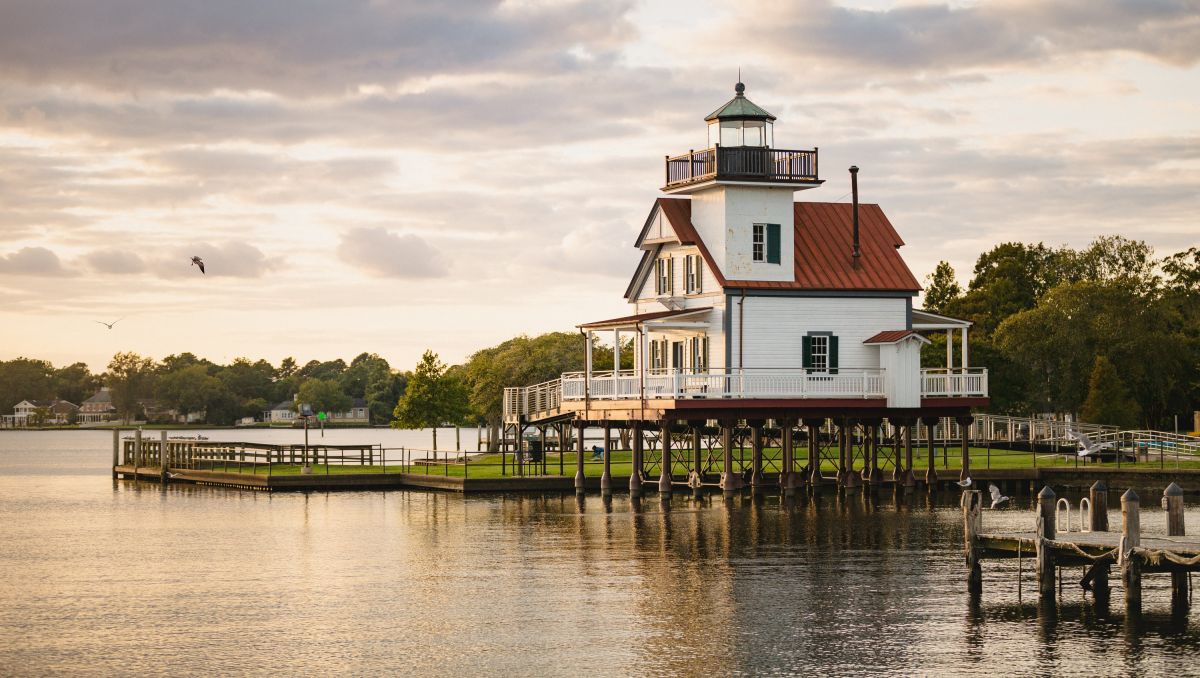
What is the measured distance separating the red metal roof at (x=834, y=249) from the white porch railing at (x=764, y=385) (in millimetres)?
3296

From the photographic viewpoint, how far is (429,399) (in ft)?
313

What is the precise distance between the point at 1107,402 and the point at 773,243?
3387cm

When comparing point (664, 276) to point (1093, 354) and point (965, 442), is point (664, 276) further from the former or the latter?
point (1093, 354)

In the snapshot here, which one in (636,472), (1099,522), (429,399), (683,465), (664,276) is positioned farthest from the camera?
(429,399)

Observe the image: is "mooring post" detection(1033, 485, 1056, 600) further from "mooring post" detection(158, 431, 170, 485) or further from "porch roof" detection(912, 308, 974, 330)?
"mooring post" detection(158, 431, 170, 485)

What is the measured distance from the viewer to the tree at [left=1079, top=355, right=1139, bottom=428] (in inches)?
3297

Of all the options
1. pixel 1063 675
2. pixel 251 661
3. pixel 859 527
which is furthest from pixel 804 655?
pixel 859 527

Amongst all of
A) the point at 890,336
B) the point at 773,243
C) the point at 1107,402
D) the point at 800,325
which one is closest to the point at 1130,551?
the point at 890,336

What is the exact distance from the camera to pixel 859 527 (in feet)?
152

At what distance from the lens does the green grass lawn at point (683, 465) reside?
65.3 m

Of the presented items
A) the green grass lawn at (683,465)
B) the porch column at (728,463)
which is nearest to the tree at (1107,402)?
the green grass lawn at (683,465)

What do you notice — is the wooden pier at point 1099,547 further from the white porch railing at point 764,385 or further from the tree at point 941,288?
the tree at point 941,288

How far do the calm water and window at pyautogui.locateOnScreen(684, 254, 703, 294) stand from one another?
857cm

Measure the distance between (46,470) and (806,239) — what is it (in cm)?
6298
